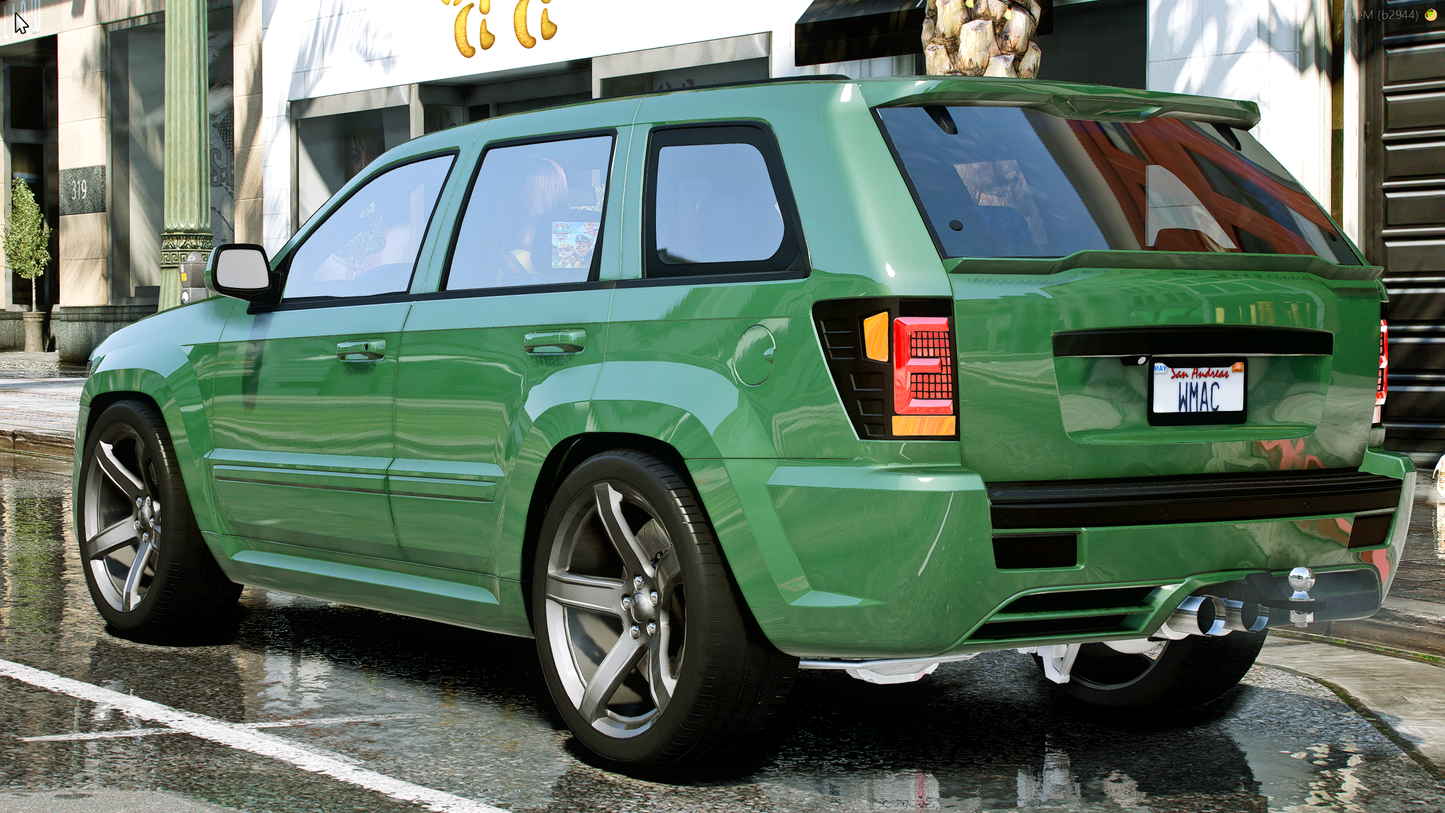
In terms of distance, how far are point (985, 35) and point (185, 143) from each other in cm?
909

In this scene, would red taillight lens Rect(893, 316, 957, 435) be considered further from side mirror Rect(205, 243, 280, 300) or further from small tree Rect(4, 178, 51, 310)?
small tree Rect(4, 178, 51, 310)

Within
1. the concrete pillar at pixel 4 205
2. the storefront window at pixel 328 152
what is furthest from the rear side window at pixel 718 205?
the concrete pillar at pixel 4 205

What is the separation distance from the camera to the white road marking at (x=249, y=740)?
4.09 metres

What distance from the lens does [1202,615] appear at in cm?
400

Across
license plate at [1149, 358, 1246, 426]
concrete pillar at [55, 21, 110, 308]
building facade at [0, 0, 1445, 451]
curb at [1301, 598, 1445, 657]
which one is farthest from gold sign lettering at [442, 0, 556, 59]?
license plate at [1149, 358, 1246, 426]

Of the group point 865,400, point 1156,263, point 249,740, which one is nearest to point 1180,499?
point 1156,263

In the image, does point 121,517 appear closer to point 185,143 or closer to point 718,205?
point 718,205

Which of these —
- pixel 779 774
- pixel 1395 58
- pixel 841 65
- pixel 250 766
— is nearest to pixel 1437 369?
pixel 1395 58

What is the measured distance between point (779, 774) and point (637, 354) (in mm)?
1212

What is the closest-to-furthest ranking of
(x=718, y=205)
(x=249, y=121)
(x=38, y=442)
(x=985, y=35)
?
1. (x=718, y=205)
2. (x=985, y=35)
3. (x=38, y=442)
4. (x=249, y=121)

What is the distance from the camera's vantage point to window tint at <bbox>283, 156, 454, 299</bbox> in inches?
207

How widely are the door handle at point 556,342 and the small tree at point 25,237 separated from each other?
1152 inches

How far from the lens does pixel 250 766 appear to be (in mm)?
4414

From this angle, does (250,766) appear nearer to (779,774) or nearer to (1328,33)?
(779,774)
